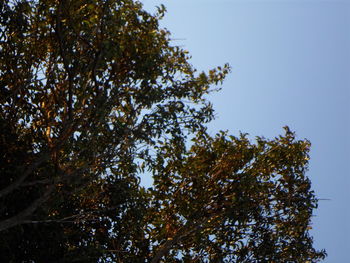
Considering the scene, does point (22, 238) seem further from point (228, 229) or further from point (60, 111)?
point (228, 229)

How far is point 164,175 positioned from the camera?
22.5m

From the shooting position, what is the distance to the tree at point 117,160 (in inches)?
640

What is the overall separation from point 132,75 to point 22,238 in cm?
853

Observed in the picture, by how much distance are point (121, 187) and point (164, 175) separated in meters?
2.43

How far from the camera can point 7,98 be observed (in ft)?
59.4

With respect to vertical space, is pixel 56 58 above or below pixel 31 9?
below

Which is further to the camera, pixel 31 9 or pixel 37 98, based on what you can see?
pixel 37 98

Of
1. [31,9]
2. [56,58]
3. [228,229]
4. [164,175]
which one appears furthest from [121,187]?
[31,9]

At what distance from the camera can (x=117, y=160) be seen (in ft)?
59.9

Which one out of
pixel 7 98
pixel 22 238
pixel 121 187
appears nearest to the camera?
pixel 7 98

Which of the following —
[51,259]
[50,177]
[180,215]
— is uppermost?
[180,215]

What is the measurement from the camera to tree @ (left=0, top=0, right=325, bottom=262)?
53.3 ft

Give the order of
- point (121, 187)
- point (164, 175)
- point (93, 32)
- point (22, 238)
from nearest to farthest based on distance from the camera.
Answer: point (93, 32) → point (22, 238) → point (121, 187) → point (164, 175)

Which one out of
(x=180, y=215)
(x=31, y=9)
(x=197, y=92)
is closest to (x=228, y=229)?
(x=180, y=215)
